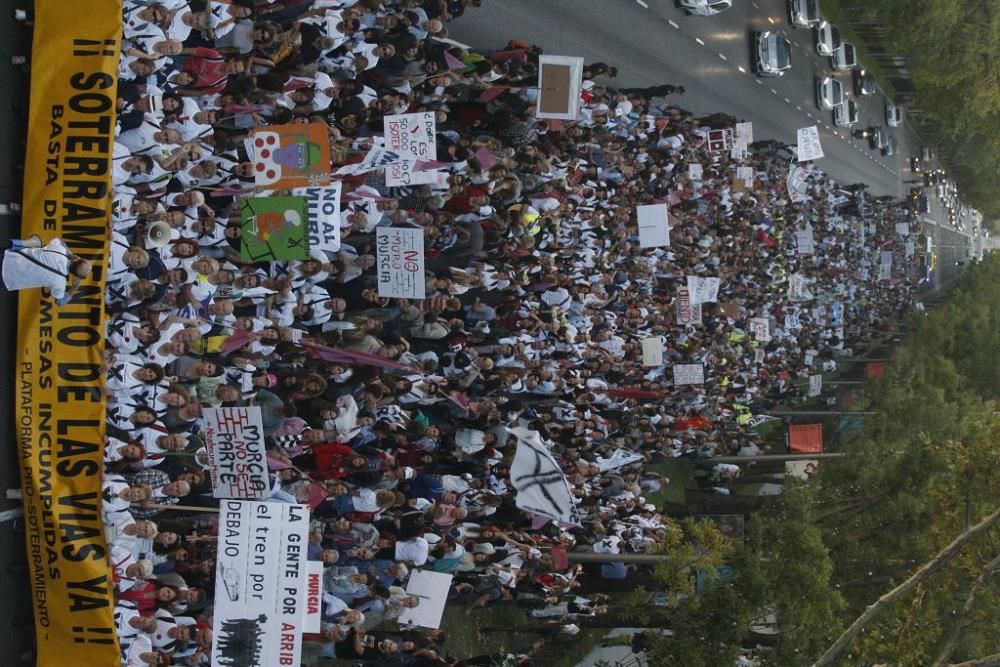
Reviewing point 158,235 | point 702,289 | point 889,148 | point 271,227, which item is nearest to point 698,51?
point 702,289

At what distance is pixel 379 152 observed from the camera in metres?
12.8

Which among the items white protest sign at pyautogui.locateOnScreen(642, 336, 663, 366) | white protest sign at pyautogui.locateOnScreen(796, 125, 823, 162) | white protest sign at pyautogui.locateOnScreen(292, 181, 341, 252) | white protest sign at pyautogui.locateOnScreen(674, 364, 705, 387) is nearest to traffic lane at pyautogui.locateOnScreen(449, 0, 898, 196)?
white protest sign at pyautogui.locateOnScreen(796, 125, 823, 162)

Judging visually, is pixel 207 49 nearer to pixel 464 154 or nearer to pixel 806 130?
pixel 464 154

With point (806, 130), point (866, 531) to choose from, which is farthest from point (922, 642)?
point (806, 130)

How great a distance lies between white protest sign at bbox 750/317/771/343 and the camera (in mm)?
24734

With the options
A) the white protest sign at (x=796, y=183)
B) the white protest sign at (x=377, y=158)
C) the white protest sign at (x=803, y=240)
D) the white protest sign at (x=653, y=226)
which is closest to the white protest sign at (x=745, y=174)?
the white protest sign at (x=796, y=183)

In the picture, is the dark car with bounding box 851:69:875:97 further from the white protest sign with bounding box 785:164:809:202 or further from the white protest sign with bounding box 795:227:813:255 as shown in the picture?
the white protest sign with bounding box 785:164:809:202

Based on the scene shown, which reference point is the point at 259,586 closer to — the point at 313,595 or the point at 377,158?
the point at 313,595

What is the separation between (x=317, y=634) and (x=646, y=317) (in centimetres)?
1074

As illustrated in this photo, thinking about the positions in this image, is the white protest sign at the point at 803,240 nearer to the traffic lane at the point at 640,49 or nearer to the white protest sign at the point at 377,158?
the traffic lane at the point at 640,49

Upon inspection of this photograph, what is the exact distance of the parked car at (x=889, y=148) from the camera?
47.7m

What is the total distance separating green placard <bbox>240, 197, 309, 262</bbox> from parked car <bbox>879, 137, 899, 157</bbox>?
42.6 meters

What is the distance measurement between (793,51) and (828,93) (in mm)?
2198

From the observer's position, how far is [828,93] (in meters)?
36.8
